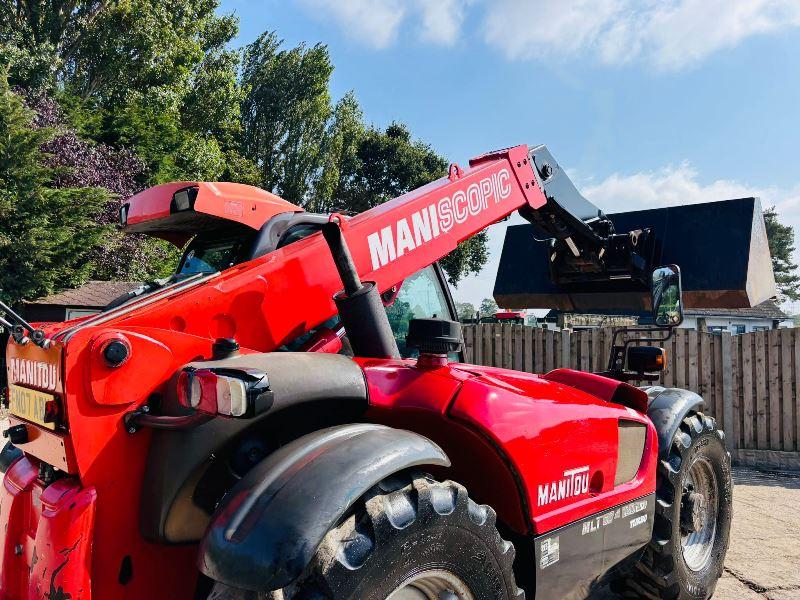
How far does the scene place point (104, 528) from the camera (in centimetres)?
180

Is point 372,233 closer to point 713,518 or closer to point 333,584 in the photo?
point 333,584

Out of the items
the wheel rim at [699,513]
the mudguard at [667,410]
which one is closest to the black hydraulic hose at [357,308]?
the mudguard at [667,410]

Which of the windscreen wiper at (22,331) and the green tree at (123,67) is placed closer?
the windscreen wiper at (22,331)

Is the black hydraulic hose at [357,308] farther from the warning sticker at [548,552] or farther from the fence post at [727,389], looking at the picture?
the fence post at [727,389]

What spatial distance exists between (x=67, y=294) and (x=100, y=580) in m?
15.1

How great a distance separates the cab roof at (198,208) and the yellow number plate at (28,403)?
1041mm

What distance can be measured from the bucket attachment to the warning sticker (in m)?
2.38

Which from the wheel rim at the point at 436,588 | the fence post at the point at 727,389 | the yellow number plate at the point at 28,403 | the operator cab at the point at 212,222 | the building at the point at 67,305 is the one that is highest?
the operator cab at the point at 212,222

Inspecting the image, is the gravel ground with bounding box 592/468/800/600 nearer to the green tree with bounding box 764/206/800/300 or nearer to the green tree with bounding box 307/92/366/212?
the green tree with bounding box 307/92/366/212

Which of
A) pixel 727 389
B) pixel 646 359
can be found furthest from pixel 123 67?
pixel 646 359

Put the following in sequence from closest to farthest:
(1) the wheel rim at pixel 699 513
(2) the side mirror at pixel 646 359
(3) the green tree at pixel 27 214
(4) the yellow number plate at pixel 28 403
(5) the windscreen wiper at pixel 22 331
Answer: (5) the windscreen wiper at pixel 22 331, (4) the yellow number plate at pixel 28 403, (1) the wheel rim at pixel 699 513, (2) the side mirror at pixel 646 359, (3) the green tree at pixel 27 214

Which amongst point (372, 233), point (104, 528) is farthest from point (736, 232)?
point (104, 528)

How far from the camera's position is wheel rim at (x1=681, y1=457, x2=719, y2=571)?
11.3 ft

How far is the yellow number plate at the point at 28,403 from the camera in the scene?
6.46 ft
